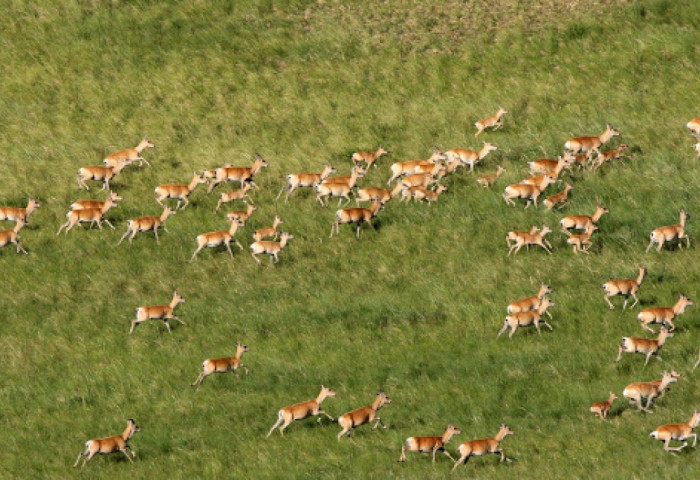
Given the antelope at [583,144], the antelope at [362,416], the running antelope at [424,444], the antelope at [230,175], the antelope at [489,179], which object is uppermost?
the running antelope at [424,444]

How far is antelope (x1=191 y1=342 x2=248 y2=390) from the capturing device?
28.4 meters

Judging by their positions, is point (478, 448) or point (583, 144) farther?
point (583, 144)

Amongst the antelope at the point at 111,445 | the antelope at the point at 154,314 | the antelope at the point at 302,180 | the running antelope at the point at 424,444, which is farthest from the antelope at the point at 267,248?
the running antelope at the point at 424,444

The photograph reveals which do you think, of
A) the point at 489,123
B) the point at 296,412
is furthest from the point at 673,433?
the point at 489,123

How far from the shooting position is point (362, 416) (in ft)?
86.8

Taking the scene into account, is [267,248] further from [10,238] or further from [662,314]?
[662,314]

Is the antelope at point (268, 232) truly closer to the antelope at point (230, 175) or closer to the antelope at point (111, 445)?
the antelope at point (230, 175)

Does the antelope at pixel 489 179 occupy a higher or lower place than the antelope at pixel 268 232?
lower

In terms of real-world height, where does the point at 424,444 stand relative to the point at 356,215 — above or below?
above

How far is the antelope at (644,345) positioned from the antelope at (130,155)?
1573 centimetres

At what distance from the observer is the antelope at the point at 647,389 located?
1054 inches

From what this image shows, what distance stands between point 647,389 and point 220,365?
8679 millimetres

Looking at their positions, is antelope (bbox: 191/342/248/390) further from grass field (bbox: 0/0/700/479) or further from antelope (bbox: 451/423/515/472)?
antelope (bbox: 451/423/515/472)

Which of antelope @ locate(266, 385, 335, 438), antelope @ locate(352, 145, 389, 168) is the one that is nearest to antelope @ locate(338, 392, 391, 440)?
antelope @ locate(266, 385, 335, 438)
